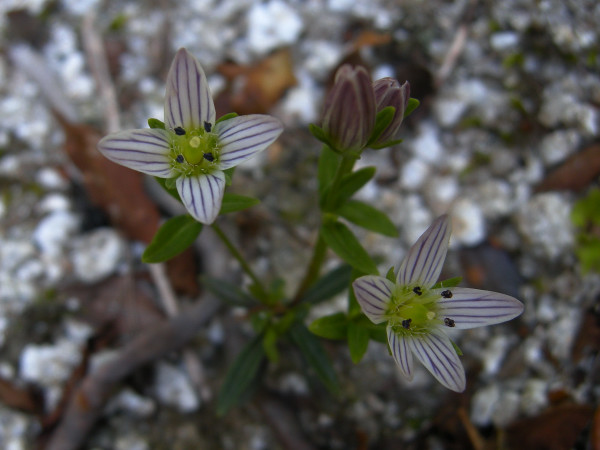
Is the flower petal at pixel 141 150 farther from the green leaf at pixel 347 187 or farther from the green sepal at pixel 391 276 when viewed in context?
the green sepal at pixel 391 276

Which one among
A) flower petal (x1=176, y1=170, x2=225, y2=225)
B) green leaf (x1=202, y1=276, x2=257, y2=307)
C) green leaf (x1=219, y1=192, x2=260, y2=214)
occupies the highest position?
flower petal (x1=176, y1=170, x2=225, y2=225)

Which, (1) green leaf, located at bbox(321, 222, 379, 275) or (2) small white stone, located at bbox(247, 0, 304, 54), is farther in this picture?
(2) small white stone, located at bbox(247, 0, 304, 54)

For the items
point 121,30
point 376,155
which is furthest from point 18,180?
point 376,155

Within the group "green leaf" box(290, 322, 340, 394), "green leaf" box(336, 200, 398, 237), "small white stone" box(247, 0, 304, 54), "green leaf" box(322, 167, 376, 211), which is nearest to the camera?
"green leaf" box(322, 167, 376, 211)

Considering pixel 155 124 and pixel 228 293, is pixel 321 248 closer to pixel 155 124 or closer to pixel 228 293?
pixel 228 293

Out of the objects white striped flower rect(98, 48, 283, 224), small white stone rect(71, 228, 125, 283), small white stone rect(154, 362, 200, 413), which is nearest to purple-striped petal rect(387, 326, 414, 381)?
white striped flower rect(98, 48, 283, 224)

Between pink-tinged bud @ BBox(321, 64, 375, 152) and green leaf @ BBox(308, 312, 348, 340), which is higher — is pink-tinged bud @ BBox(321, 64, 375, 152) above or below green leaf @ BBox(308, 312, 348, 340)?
above

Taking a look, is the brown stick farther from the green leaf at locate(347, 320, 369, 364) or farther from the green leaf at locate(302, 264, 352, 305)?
the green leaf at locate(347, 320, 369, 364)

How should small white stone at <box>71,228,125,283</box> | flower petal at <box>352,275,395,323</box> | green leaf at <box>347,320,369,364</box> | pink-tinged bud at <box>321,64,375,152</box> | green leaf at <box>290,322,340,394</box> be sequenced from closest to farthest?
1. pink-tinged bud at <box>321,64,375,152</box>
2. flower petal at <box>352,275,395,323</box>
3. green leaf at <box>347,320,369,364</box>
4. green leaf at <box>290,322,340,394</box>
5. small white stone at <box>71,228,125,283</box>
